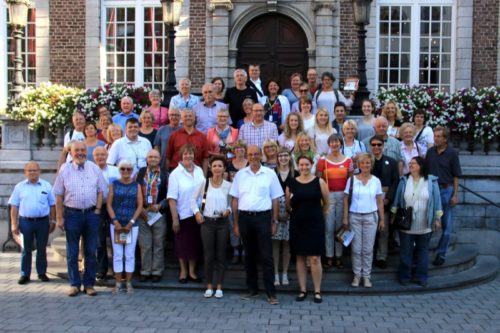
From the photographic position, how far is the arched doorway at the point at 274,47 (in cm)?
1470

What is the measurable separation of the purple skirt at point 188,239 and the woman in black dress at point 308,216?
53.6 inches

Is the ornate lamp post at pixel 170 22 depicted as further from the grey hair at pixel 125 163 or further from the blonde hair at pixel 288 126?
the grey hair at pixel 125 163

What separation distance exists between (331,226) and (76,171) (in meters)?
3.45

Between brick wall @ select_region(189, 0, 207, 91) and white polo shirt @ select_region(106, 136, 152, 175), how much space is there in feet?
20.8

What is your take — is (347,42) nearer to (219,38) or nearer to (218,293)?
(219,38)

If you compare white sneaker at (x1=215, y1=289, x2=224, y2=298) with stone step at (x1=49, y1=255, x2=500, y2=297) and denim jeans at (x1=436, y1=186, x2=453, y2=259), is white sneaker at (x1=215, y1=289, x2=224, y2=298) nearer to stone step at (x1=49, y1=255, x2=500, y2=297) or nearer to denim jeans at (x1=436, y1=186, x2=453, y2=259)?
stone step at (x1=49, y1=255, x2=500, y2=297)

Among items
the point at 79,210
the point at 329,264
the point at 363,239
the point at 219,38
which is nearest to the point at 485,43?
the point at 219,38

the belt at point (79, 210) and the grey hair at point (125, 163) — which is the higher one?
the grey hair at point (125, 163)

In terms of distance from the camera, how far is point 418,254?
843cm

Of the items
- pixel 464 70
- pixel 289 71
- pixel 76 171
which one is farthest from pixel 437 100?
pixel 76 171

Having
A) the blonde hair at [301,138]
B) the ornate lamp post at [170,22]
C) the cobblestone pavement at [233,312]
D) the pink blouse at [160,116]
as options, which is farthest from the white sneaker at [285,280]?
the ornate lamp post at [170,22]

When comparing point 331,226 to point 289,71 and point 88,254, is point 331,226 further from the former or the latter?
point 289,71

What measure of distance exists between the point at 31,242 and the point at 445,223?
6017 millimetres

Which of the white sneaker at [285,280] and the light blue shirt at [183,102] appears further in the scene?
the light blue shirt at [183,102]
